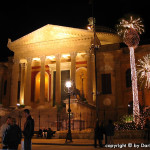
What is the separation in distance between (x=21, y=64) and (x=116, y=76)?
15.4m

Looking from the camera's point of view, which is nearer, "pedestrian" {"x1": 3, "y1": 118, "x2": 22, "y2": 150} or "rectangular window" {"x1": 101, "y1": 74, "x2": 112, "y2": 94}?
"pedestrian" {"x1": 3, "y1": 118, "x2": 22, "y2": 150}

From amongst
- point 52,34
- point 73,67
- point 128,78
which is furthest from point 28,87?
point 128,78

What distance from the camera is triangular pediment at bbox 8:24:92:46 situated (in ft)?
110

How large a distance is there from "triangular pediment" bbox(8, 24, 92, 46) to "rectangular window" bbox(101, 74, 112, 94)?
278 inches

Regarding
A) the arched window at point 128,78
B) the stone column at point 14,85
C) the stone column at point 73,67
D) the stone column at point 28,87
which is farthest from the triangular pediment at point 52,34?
the arched window at point 128,78

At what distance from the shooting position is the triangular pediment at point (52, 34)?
110 ft

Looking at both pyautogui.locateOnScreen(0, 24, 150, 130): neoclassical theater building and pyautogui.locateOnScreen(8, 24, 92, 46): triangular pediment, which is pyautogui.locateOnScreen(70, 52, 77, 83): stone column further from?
pyautogui.locateOnScreen(8, 24, 92, 46): triangular pediment

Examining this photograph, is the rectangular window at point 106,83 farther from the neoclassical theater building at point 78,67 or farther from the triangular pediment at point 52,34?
the triangular pediment at point 52,34

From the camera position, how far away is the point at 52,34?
3484cm

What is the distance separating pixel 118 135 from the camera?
20375mm

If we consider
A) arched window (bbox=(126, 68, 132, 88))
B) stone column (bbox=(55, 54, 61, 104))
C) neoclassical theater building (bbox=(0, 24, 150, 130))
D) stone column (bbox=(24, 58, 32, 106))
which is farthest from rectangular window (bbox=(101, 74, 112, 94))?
stone column (bbox=(24, 58, 32, 106))

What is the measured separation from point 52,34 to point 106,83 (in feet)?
35.3

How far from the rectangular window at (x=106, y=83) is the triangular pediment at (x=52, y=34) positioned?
7073 millimetres

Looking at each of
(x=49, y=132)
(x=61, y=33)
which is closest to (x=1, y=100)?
(x=61, y=33)
